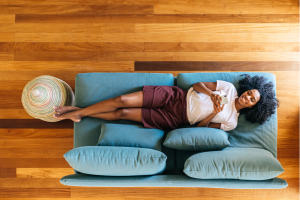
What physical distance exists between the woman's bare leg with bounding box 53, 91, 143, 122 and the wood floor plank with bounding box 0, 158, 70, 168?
2.35 feet

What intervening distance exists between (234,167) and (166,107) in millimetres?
762

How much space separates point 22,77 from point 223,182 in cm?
238

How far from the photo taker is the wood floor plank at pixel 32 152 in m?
2.25

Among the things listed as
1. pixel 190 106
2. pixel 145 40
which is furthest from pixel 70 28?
pixel 190 106

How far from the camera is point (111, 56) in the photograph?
2416 mm

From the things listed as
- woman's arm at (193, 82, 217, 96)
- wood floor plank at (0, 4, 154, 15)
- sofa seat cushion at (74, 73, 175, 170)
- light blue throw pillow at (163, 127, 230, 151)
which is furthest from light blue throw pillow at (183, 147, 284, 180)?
wood floor plank at (0, 4, 154, 15)

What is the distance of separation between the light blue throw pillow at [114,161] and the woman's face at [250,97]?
88 cm

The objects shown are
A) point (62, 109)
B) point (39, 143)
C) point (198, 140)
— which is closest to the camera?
point (198, 140)

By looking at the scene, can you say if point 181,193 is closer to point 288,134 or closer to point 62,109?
point 288,134

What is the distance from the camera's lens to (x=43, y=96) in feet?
6.07

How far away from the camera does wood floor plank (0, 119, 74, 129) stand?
229 cm

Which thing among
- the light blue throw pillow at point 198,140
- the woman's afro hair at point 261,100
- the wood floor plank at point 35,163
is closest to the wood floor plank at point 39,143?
the wood floor plank at point 35,163

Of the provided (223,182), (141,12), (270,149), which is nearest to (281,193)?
(270,149)

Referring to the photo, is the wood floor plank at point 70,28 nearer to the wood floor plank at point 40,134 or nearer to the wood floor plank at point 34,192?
the wood floor plank at point 40,134
